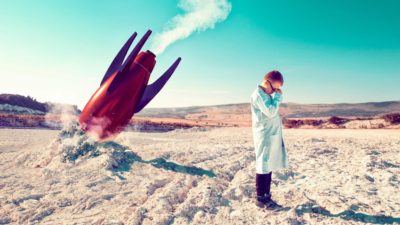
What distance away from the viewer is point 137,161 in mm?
7926

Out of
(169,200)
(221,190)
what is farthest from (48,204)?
(221,190)

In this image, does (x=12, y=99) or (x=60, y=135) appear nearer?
(x=60, y=135)

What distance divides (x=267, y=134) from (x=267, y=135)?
0.05ft

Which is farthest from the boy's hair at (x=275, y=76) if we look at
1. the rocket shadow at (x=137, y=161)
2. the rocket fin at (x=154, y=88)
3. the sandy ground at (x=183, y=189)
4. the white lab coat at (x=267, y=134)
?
the rocket fin at (x=154, y=88)

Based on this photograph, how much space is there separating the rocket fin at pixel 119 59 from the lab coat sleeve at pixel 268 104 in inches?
205

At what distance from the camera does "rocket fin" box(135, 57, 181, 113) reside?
8.74 m

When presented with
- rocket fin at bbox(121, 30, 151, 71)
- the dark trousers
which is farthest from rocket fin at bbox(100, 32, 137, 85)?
the dark trousers

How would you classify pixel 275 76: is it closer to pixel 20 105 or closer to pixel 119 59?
pixel 119 59

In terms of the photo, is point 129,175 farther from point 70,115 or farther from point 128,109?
point 70,115

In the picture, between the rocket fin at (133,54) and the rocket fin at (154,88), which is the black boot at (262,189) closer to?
the rocket fin at (133,54)

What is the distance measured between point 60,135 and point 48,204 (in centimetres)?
449

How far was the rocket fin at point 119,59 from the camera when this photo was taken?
8.74 meters

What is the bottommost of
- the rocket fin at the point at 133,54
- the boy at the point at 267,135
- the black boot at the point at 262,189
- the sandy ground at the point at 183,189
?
the sandy ground at the point at 183,189

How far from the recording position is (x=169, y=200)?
5.05 meters
